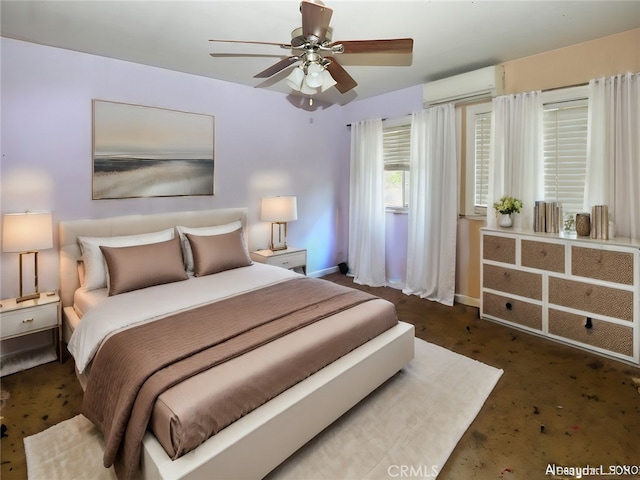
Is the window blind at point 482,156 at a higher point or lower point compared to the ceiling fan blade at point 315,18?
lower

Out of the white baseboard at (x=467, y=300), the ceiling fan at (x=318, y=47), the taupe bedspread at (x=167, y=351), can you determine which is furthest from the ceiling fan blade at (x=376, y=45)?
the white baseboard at (x=467, y=300)

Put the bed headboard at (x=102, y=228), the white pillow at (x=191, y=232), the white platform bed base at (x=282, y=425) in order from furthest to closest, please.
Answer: the white pillow at (x=191, y=232), the bed headboard at (x=102, y=228), the white platform bed base at (x=282, y=425)

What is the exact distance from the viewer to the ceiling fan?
5.96ft

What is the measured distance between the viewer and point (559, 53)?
3.20 metres

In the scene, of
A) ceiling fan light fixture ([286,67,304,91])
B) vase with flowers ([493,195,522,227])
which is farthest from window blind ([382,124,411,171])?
ceiling fan light fixture ([286,67,304,91])

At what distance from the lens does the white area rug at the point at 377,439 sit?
Answer: 1757 millimetres

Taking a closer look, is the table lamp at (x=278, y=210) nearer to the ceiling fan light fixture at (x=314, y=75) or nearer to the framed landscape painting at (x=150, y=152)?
the framed landscape painting at (x=150, y=152)

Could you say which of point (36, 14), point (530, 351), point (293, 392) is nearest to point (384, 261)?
point (530, 351)

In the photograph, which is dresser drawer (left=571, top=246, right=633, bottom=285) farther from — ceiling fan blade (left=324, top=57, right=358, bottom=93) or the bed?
ceiling fan blade (left=324, top=57, right=358, bottom=93)

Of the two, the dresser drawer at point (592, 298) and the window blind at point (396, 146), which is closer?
the dresser drawer at point (592, 298)

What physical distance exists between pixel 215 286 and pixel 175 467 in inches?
62.3

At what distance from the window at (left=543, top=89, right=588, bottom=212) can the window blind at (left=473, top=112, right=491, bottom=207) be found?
55 cm

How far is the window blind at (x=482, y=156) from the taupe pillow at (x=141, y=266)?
10.5 ft

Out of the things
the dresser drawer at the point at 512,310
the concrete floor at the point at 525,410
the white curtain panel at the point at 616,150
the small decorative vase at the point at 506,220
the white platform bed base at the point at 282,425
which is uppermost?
the white curtain panel at the point at 616,150
